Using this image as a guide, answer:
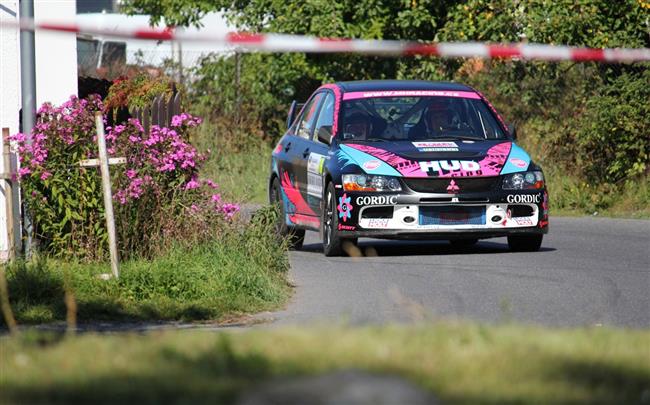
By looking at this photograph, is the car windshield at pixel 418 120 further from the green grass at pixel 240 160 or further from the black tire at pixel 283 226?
the green grass at pixel 240 160

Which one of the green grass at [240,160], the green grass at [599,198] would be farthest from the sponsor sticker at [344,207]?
the green grass at [240,160]

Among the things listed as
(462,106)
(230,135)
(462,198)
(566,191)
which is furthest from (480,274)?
(230,135)

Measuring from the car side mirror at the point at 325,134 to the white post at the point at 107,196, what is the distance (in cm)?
370

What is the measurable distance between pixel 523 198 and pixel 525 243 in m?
0.86

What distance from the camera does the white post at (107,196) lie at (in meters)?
11.4

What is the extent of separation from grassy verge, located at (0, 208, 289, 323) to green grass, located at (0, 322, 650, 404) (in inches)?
159

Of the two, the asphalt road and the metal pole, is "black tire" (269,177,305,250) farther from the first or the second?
the metal pole

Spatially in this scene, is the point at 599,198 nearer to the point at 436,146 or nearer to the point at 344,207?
the point at 436,146

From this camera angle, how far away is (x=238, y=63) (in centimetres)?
2811

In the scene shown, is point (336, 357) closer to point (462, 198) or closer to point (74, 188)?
point (74, 188)

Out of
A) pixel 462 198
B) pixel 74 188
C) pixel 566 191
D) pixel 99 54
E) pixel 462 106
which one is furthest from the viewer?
pixel 99 54

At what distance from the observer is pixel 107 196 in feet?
37.7

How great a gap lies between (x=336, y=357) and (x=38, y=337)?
1.55 m

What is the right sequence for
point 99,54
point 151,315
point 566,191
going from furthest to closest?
point 99,54 < point 566,191 < point 151,315
